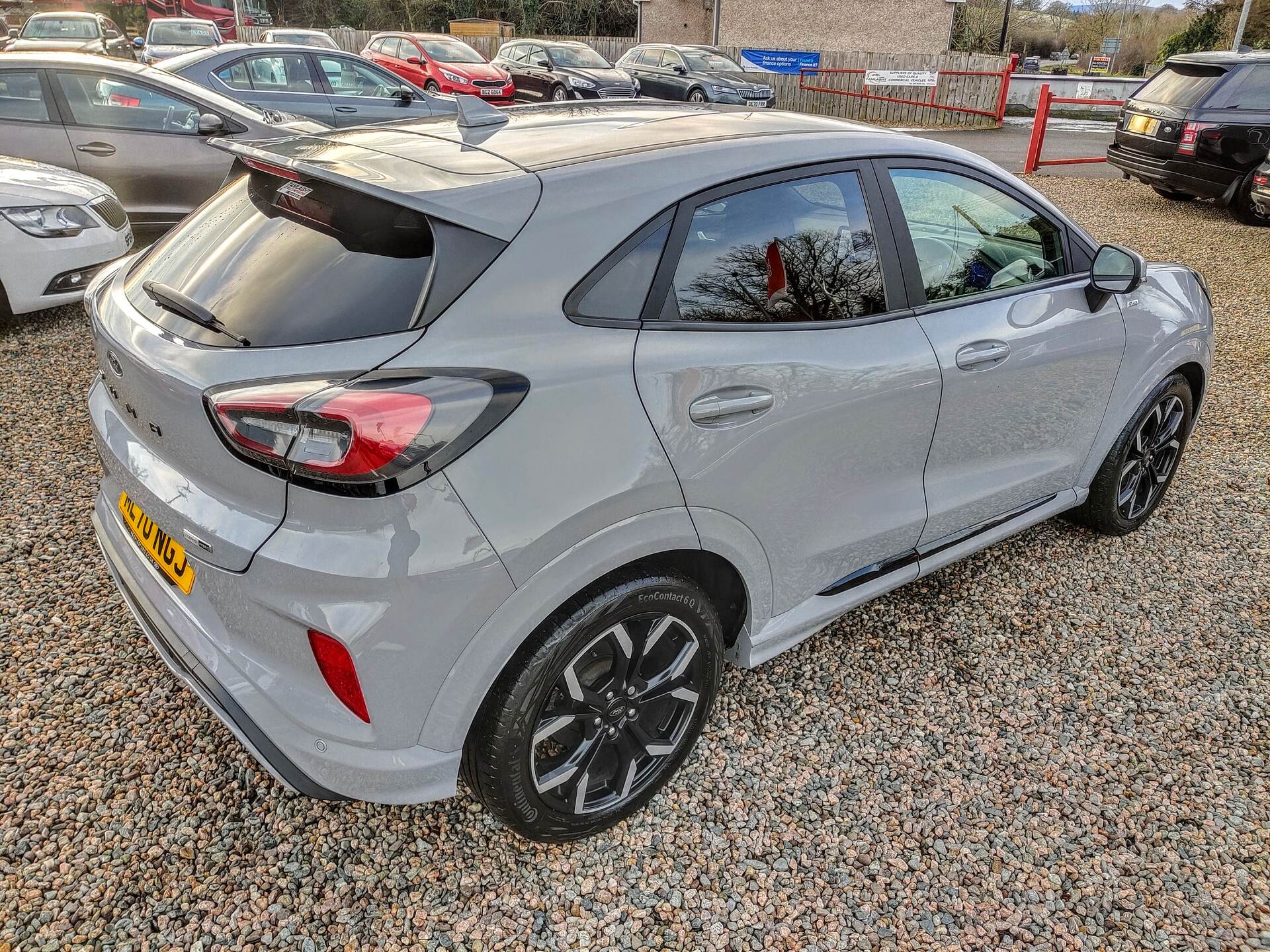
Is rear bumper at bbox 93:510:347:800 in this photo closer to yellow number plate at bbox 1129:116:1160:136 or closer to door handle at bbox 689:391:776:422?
door handle at bbox 689:391:776:422

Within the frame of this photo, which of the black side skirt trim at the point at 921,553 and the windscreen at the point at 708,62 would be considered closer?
the black side skirt trim at the point at 921,553

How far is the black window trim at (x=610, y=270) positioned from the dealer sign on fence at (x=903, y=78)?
24.2m

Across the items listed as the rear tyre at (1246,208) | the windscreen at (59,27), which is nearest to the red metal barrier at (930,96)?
the rear tyre at (1246,208)

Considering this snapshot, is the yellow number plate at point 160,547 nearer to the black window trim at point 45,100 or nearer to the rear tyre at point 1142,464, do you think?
the rear tyre at point 1142,464

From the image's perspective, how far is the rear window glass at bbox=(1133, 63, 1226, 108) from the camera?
33.1 feet

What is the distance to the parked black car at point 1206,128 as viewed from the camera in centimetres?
982

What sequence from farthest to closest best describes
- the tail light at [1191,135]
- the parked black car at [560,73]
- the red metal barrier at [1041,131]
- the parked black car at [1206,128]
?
1. the parked black car at [560,73]
2. the red metal barrier at [1041,131]
3. the tail light at [1191,135]
4. the parked black car at [1206,128]

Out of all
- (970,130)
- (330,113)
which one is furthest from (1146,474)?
(970,130)

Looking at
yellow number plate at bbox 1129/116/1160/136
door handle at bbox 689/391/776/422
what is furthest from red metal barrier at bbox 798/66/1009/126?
door handle at bbox 689/391/776/422

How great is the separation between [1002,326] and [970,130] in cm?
2201

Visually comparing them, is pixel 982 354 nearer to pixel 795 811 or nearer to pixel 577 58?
pixel 795 811

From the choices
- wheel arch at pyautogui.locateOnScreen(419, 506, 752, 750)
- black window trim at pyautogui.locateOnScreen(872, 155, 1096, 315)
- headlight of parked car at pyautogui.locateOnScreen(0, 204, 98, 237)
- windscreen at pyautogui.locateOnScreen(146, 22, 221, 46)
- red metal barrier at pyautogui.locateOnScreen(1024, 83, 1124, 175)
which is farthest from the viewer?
windscreen at pyautogui.locateOnScreen(146, 22, 221, 46)

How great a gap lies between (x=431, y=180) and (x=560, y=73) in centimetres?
1847

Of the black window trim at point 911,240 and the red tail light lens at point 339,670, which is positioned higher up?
the black window trim at point 911,240
